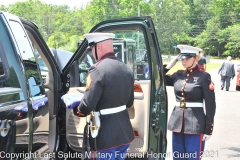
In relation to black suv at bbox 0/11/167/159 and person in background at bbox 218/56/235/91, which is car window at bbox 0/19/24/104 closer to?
black suv at bbox 0/11/167/159

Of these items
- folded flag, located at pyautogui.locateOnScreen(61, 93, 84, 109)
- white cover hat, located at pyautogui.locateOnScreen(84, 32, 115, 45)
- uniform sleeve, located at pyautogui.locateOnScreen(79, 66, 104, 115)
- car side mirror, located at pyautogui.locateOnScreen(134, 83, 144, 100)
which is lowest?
car side mirror, located at pyautogui.locateOnScreen(134, 83, 144, 100)

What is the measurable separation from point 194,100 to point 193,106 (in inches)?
2.7

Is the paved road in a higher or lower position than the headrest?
lower

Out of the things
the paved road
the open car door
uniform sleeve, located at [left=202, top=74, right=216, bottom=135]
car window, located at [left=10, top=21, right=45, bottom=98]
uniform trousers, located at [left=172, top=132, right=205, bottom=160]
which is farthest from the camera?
the paved road

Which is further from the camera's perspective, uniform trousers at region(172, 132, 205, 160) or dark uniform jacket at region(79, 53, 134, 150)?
uniform trousers at region(172, 132, 205, 160)

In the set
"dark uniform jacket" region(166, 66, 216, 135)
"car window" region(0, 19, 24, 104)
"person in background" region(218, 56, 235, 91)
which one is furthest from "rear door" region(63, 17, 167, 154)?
"person in background" region(218, 56, 235, 91)

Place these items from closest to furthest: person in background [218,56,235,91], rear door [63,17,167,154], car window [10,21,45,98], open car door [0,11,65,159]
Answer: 1. open car door [0,11,65,159]
2. car window [10,21,45,98]
3. rear door [63,17,167,154]
4. person in background [218,56,235,91]

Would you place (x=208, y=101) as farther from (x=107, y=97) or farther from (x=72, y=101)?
(x=72, y=101)

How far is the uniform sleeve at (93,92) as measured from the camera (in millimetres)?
2779

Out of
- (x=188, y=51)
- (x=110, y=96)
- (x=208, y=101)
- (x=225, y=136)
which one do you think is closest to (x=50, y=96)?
(x=110, y=96)

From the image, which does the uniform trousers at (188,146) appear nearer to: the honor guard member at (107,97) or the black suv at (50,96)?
the black suv at (50,96)

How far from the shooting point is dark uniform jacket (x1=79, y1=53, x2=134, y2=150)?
280 centimetres

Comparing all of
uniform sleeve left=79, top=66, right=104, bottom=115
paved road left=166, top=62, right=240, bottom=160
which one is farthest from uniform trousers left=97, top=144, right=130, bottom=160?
paved road left=166, top=62, right=240, bottom=160

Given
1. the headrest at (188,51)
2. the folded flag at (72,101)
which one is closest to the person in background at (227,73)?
the headrest at (188,51)
